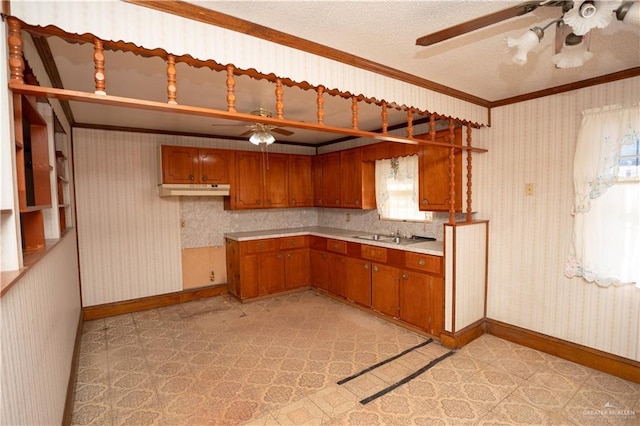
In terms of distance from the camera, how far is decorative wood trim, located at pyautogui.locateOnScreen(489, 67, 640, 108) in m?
2.61

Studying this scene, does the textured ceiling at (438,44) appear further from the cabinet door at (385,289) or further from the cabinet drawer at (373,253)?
the cabinet door at (385,289)

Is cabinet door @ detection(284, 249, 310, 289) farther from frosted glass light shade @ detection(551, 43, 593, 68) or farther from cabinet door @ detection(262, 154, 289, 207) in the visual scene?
frosted glass light shade @ detection(551, 43, 593, 68)

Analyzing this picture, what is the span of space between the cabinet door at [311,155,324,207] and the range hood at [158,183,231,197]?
158 centimetres

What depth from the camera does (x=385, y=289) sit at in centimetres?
393

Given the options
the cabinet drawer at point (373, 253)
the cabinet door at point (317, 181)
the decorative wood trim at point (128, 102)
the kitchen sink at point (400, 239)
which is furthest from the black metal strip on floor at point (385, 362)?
the cabinet door at point (317, 181)

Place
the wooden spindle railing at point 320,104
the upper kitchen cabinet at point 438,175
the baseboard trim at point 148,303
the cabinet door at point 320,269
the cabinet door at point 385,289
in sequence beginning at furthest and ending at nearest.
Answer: the cabinet door at point 320,269 < the baseboard trim at point 148,303 < the cabinet door at point 385,289 < the upper kitchen cabinet at point 438,175 < the wooden spindle railing at point 320,104

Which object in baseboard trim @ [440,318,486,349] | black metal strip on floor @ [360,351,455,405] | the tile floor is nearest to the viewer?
the tile floor

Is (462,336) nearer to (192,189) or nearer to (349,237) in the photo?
(349,237)

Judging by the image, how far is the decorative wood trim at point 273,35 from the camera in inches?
63.8

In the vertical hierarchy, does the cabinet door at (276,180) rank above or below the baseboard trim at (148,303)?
above

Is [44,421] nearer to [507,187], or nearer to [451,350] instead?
[451,350]

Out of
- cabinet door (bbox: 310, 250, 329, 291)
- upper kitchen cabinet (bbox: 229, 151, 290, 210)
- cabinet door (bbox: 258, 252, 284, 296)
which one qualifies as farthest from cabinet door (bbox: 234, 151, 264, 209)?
cabinet door (bbox: 310, 250, 329, 291)

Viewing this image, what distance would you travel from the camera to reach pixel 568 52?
5.20ft

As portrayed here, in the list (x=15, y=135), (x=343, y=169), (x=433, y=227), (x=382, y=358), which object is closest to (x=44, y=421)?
(x=15, y=135)
